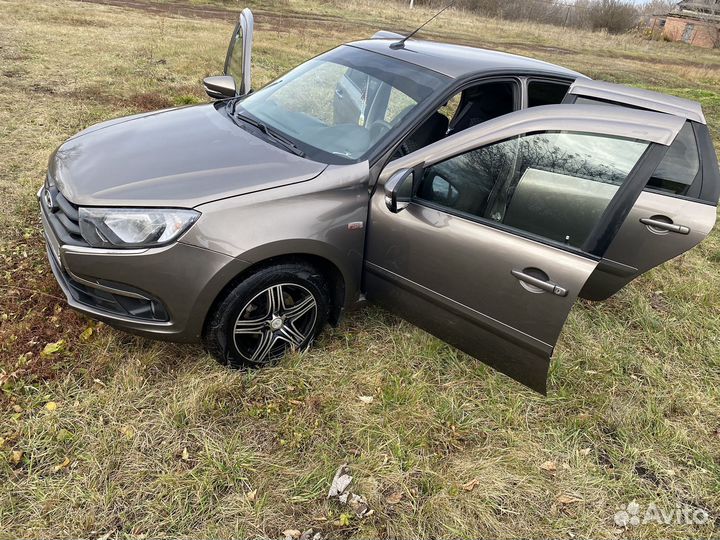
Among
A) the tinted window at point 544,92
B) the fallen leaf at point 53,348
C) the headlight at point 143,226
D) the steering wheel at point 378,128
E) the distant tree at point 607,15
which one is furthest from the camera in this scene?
the distant tree at point 607,15

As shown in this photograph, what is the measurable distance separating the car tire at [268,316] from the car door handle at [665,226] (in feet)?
6.78

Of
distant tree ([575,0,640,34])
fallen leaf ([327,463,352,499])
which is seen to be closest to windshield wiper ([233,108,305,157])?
fallen leaf ([327,463,352,499])

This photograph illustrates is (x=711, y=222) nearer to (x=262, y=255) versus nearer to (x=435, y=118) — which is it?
(x=435, y=118)

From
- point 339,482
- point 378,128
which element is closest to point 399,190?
point 378,128

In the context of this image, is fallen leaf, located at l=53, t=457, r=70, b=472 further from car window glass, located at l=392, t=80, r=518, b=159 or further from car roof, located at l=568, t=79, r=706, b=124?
car roof, located at l=568, t=79, r=706, b=124

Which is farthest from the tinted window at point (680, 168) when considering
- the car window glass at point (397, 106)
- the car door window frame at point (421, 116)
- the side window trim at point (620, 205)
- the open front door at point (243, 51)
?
the open front door at point (243, 51)

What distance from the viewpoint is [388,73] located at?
296 cm

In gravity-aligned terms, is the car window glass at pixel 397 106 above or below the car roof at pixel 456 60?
below

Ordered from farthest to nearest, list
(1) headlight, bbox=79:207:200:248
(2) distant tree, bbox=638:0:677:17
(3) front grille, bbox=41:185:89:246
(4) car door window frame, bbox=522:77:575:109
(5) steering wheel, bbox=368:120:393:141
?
(2) distant tree, bbox=638:0:677:17 < (4) car door window frame, bbox=522:77:575:109 < (5) steering wheel, bbox=368:120:393:141 < (3) front grille, bbox=41:185:89:246 < (1) headlight, bbox=79:207:200:248

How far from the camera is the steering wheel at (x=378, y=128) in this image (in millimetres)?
2666

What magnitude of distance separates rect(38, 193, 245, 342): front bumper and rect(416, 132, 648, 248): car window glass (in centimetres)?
115

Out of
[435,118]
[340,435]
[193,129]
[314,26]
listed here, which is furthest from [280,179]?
[314,26]

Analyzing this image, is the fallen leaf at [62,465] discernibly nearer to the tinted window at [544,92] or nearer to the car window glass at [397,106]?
the car window glass at [397,106]

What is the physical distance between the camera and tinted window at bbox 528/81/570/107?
10.5ft
